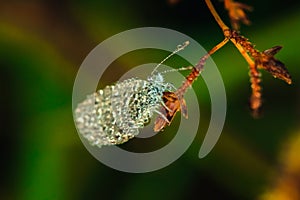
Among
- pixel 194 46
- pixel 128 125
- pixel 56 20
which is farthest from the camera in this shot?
pixel 56 20

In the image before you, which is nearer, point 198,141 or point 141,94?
point 141,94

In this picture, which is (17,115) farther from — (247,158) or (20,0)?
(247,158)

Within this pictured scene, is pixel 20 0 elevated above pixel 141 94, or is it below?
above

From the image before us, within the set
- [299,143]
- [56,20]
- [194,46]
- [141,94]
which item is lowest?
[299,143]

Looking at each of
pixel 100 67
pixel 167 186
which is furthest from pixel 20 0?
pixel 167 186

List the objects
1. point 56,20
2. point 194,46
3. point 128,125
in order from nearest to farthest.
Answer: point 128,125 → point 194,46 → point 56,20

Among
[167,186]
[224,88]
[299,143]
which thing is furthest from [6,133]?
[299,143]
